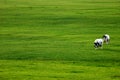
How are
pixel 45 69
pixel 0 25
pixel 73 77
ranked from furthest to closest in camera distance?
pixel 0 25
pixel 45 69
pixel 73 77

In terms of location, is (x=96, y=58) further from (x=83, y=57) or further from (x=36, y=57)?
(x=36, y=57)

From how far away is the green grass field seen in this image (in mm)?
24031

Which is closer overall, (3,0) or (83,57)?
(83,57)

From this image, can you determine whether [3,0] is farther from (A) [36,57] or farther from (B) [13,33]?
(A) [36,57]

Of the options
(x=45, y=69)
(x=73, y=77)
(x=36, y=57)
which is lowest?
(x=73, y=77)

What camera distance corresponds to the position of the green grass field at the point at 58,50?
24031 millimetres

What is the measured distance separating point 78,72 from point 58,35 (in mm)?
16256

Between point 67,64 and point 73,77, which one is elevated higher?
point 67,64

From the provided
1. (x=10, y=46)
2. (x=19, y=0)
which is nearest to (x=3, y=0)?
(x=19, y=0)

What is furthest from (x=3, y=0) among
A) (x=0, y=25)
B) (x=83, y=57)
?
(x=83, y=57)

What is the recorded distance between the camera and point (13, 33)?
4250 cm

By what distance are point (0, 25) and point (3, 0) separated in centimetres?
5043

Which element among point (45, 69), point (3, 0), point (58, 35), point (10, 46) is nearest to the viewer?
point (45, 69)

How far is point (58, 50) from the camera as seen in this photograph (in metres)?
31.6
